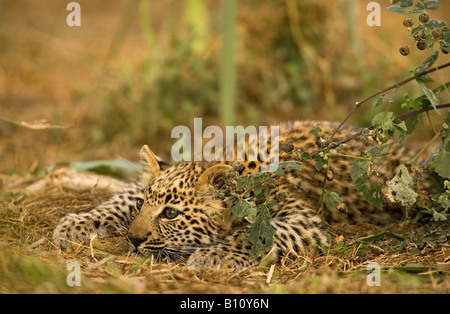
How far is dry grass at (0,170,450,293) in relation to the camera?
3.93 metres

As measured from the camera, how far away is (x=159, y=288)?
3.99 metres

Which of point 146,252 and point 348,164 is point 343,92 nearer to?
point 348,164

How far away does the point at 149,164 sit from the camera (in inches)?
207

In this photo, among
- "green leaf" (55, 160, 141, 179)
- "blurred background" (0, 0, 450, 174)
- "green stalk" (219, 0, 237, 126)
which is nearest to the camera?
"green leaf" (55, 160, 141, 179)

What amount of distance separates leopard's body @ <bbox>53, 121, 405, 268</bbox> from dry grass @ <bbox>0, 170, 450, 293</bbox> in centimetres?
14

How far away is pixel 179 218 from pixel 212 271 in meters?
0.59

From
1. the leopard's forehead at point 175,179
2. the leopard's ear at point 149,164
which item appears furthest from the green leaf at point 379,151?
the leopard's ear at point 149,164

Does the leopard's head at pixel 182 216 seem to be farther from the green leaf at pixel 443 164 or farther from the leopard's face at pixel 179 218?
the green leaf at pixel 443 164

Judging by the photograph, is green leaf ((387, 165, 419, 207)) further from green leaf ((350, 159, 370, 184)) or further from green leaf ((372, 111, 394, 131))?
green leaf ((372, 111, 394, 131))

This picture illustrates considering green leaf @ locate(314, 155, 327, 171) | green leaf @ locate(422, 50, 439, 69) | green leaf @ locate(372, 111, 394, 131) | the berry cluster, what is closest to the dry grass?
green leaf @ locate(314, 155, 327, 171)
